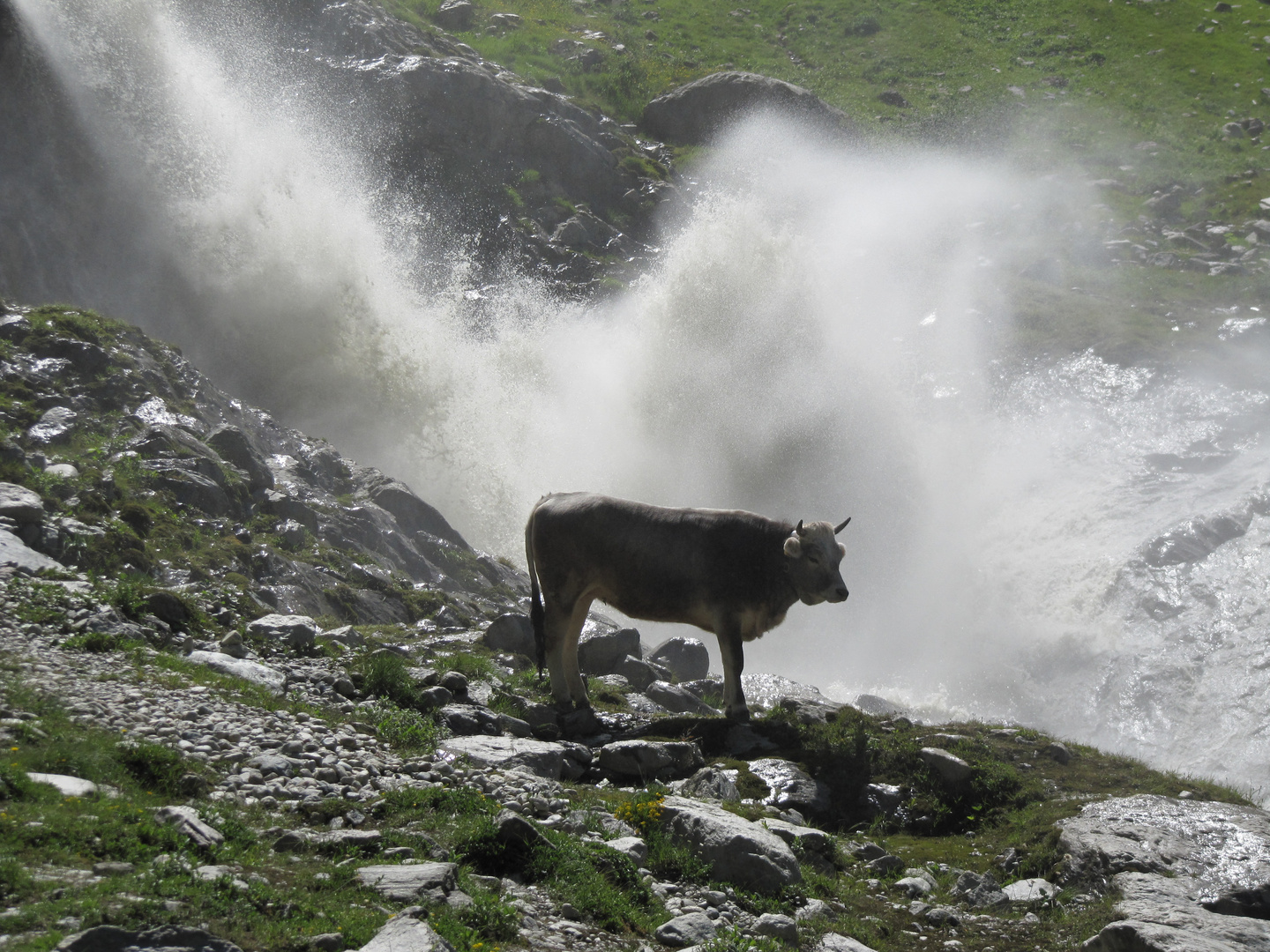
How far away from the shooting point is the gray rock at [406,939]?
5297 millimetres

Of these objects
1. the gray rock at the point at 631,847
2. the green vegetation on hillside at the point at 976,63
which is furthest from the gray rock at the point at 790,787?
the green vegetation on hillside at the point at 976,63

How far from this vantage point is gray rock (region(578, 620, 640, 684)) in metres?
16.3

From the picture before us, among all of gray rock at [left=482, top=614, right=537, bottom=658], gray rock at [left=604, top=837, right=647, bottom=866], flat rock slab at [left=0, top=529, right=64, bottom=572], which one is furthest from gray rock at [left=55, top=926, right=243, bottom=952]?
gray rock at [left=482, top=614, right=537, bottom=658]

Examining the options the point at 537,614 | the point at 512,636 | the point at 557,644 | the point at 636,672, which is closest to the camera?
the point at 557,644

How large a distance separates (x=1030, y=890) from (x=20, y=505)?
39.7 feet

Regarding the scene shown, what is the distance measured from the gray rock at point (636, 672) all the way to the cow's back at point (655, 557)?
2672 millimetres

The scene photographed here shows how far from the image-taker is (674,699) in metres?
14.5

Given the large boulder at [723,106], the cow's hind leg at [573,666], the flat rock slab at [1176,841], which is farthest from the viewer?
the large boulder at [723,106]

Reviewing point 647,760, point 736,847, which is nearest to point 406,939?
point 736,847

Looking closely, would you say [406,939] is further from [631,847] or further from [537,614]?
[537,614]

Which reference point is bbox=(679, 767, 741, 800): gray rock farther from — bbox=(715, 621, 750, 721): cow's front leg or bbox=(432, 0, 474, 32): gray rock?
bbox=(432, 0, 474, 32): gray rock

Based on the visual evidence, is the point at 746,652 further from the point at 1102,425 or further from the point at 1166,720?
the point at 1102,425

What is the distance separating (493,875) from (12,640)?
533 centimetres

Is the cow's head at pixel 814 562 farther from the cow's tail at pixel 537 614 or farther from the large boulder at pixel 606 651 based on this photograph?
the large boulder at pixel 606 651
